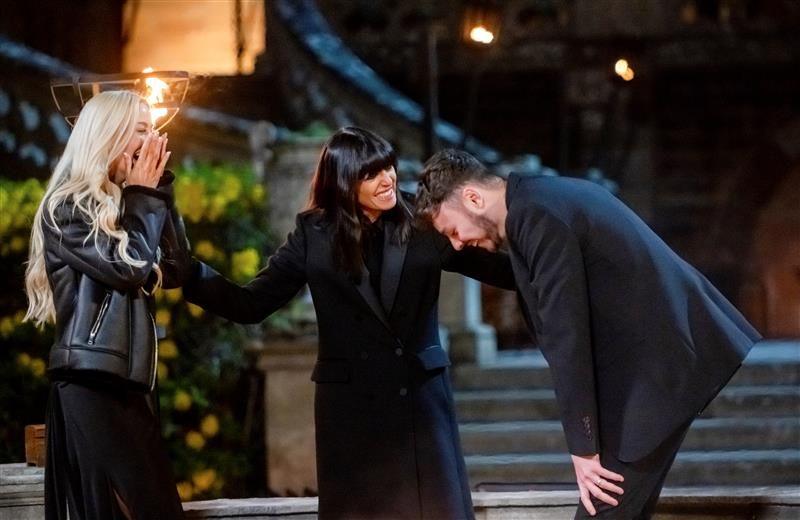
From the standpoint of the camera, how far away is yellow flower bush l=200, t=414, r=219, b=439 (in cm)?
854

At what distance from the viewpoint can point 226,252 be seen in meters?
8.84

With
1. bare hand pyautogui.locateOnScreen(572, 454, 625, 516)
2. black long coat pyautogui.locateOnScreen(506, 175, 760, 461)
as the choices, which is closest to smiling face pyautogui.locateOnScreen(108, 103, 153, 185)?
black long coat pyautogui.locateOnScreen(506, 175, 760, 461)

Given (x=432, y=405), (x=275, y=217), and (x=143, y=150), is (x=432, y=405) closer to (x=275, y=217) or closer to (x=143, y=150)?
(x=143, y=150)

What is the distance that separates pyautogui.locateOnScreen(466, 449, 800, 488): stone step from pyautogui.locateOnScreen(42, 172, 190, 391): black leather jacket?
169 inches

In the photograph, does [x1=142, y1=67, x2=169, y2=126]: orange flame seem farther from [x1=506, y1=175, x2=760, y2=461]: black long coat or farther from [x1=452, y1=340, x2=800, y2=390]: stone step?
[x1=452, y1=340, x2=800, y2=390]: stone step

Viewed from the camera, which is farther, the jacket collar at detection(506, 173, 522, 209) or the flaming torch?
the flaming torch

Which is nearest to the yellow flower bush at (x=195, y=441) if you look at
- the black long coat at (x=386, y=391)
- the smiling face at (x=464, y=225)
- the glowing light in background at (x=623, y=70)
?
the black long coat at (x=386, y=391)

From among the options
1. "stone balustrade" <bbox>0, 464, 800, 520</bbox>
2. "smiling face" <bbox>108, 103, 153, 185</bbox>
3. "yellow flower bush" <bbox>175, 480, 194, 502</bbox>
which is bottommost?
"stone balustrade" <bbox>0, 464, 800, 520</bbox>

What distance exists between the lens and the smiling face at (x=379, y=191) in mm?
5320

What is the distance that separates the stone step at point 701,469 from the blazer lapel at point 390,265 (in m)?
3.58

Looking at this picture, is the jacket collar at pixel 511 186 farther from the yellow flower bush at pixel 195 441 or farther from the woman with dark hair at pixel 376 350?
the yellow flower bush at pixel 195 441

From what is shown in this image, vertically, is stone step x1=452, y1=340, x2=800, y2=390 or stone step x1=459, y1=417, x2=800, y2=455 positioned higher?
stone step x1=452, y1=340, x2=800, y2=390

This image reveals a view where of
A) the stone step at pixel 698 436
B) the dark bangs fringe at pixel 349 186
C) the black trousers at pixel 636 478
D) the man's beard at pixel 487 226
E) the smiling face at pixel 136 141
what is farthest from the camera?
the stone step at pixel 698 436

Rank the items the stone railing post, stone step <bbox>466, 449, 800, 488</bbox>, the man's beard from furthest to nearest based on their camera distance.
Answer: the stone railing post, stone step <bbox>466, 449, 800, 488</bbox>, the man's beard
